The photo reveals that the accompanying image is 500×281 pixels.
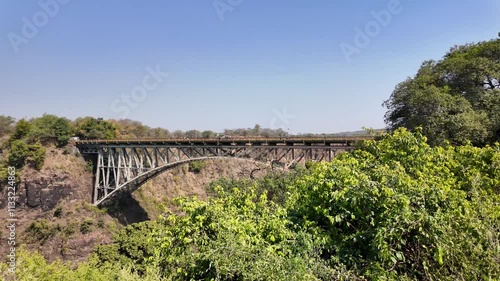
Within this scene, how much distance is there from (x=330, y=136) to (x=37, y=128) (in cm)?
3645

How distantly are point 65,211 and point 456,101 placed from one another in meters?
37.4

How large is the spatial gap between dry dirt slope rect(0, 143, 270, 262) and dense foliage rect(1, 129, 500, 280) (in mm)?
21127

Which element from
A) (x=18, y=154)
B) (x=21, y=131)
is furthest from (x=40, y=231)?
(x=21, y=131)

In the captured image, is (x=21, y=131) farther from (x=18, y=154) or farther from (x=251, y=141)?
(x=251, y=141)

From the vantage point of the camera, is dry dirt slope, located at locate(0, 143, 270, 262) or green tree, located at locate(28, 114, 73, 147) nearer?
dry dirt slope, located at locate(0, 143, 270, 262)

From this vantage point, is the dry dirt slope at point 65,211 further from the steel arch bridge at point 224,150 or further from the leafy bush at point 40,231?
the steel arch bridge at point 224,150

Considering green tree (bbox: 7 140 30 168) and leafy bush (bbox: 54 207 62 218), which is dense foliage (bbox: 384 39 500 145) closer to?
leafy bush (bbox: 54 207 62 218)

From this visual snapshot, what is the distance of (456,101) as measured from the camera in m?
14.8

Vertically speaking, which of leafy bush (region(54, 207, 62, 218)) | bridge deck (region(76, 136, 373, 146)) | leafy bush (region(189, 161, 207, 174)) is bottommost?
leafy bush (region(54, 207, 62, 218))

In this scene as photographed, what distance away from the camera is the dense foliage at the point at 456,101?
14.0 m

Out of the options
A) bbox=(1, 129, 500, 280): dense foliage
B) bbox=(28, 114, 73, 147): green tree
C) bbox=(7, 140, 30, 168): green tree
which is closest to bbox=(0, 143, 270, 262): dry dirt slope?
bbox=(7, 140, 30, 168): green tree

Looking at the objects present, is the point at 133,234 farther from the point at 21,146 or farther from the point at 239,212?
the point at 21,146

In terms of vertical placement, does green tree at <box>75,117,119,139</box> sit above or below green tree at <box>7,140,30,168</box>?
above

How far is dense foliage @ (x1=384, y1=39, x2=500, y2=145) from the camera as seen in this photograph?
46.0 ft
